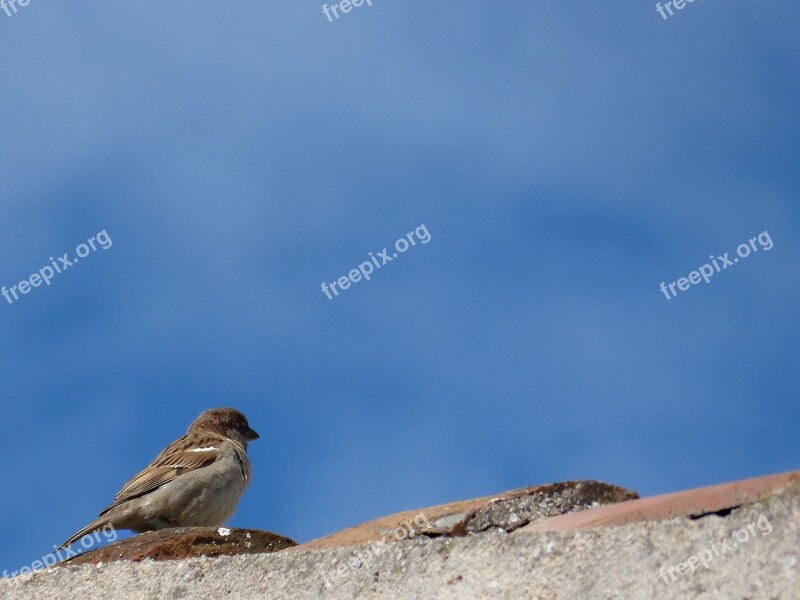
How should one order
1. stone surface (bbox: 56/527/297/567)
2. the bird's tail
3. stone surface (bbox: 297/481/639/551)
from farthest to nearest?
the bird's tail → stone surface (bbox: 56/527/297/567) → stone surface (bbox: 297/481/639/551)

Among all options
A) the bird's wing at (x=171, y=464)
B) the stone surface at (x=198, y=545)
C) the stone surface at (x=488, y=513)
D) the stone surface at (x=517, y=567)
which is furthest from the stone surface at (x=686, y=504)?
the bird's wing at (x=171, y=464)

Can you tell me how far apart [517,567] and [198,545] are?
1060 mm

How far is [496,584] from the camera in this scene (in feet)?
6.84

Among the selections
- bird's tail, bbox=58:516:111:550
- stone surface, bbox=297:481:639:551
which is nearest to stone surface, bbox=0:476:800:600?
stone surface, bbox=297:481:639:551

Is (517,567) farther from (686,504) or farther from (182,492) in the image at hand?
(182,492)

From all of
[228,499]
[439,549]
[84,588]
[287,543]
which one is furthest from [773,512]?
[228,499]

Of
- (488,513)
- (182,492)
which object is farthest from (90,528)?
(488,513)

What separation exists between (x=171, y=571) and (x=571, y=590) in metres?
1.19

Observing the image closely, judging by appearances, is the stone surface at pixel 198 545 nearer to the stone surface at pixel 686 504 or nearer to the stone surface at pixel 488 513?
→ the stone surface at pixel 488 513

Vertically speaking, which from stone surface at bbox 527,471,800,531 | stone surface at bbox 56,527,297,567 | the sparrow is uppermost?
stone surface at bbox 56,527,297,567

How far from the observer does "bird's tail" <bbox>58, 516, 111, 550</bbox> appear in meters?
6.08

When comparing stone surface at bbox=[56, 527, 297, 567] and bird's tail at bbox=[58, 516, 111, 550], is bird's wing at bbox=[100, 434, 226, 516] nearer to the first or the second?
bird's tail at bbox=[58, 516, 111, 550]

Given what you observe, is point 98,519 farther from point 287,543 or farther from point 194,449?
point 287,543

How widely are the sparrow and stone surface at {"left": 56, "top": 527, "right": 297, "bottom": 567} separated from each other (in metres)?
3.39
